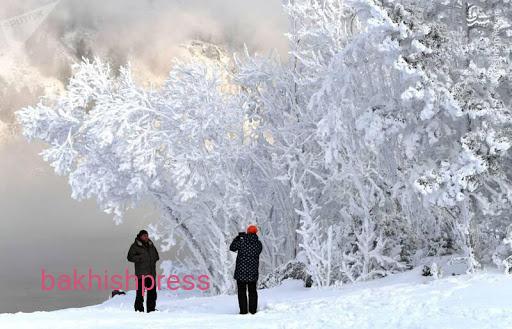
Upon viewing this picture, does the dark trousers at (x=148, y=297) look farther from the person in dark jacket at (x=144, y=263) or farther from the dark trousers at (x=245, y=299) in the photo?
the dark trousers at (x=245, y=299)

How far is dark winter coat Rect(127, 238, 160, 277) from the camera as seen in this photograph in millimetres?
11898

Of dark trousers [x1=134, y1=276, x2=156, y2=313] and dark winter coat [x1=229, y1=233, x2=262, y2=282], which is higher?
dark winter coat [x1=229, y1=233, x2=262, y2=282]

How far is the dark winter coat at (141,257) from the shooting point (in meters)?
11.9

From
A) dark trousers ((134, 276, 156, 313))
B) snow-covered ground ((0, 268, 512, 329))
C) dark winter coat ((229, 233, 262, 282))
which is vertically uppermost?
dark winter coat ((229, 233, 262, 282))

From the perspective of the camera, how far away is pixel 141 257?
11922 millimetres

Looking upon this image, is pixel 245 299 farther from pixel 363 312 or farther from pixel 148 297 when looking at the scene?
pixel 363 312

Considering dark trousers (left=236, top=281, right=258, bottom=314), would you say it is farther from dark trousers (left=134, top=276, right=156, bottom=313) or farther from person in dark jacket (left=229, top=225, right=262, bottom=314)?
dark trousers (left=134, top=276, right=156, bottom=313)

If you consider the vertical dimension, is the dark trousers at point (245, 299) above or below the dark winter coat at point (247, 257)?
below

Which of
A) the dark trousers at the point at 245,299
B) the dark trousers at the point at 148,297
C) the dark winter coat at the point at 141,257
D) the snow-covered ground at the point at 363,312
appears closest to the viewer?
the snow-covered ground at the point at 363,312

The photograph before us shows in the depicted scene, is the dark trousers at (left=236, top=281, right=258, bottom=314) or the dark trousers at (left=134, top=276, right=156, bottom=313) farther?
the dark trousers at (left=134, top=276, right=156, bottom=313)

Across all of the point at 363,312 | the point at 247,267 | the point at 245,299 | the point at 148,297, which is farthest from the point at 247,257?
the point at 363,312

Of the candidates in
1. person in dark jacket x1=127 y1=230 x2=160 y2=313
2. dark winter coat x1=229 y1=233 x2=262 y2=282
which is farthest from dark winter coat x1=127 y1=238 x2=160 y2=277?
dark winter coat x1=229 y1=233 x2=262 y2=282

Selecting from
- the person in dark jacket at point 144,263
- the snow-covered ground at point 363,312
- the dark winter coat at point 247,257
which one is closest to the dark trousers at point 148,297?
the person in dark jacket at point 144,263

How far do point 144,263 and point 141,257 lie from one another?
12 cm
